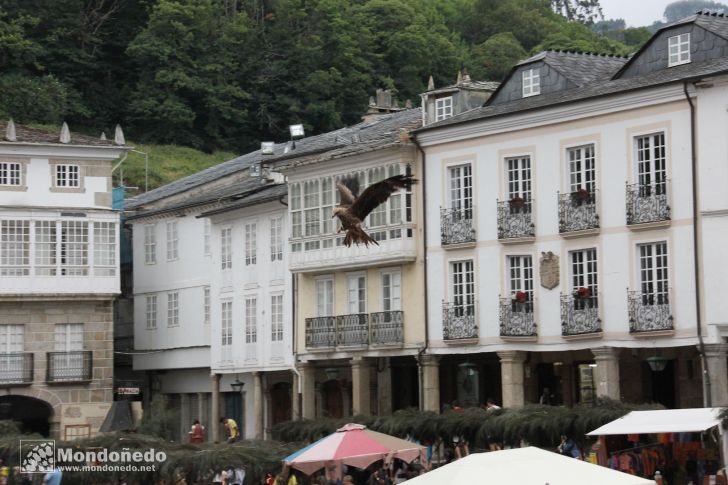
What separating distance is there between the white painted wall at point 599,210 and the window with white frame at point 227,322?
37.7 feet

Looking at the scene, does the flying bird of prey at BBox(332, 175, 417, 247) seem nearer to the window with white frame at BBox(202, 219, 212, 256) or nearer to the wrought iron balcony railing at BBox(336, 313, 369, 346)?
the wrought iron balcony railing at BBox(336, 313, 369, 346)

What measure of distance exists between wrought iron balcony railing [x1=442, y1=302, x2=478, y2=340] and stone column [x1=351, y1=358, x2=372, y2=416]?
3.69m

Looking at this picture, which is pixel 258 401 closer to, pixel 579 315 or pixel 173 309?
pixel 173 309

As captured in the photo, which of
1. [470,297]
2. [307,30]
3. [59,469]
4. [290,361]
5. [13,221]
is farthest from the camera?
[307,30]

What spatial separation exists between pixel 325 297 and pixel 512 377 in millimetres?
9113

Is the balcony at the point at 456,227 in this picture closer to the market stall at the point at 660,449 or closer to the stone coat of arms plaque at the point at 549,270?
the stone coat of arms plaque at the point at 549,270

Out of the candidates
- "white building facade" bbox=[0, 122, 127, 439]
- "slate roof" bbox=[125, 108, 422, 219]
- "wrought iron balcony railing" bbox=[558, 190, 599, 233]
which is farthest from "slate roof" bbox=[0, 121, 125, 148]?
"wrought iron balcony railing" bbox=[558, 190, 599, 233]

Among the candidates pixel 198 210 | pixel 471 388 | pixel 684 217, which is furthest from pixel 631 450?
pixel 198 210

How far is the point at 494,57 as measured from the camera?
4451 inches

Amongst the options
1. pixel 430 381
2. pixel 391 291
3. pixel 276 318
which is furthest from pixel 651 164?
pixel 276 318

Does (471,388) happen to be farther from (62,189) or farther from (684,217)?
(62,189)

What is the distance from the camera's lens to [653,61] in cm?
4334

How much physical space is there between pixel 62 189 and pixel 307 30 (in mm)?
48635

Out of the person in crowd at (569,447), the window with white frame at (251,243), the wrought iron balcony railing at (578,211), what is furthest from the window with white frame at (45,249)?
the person in crowd at (569,447)
